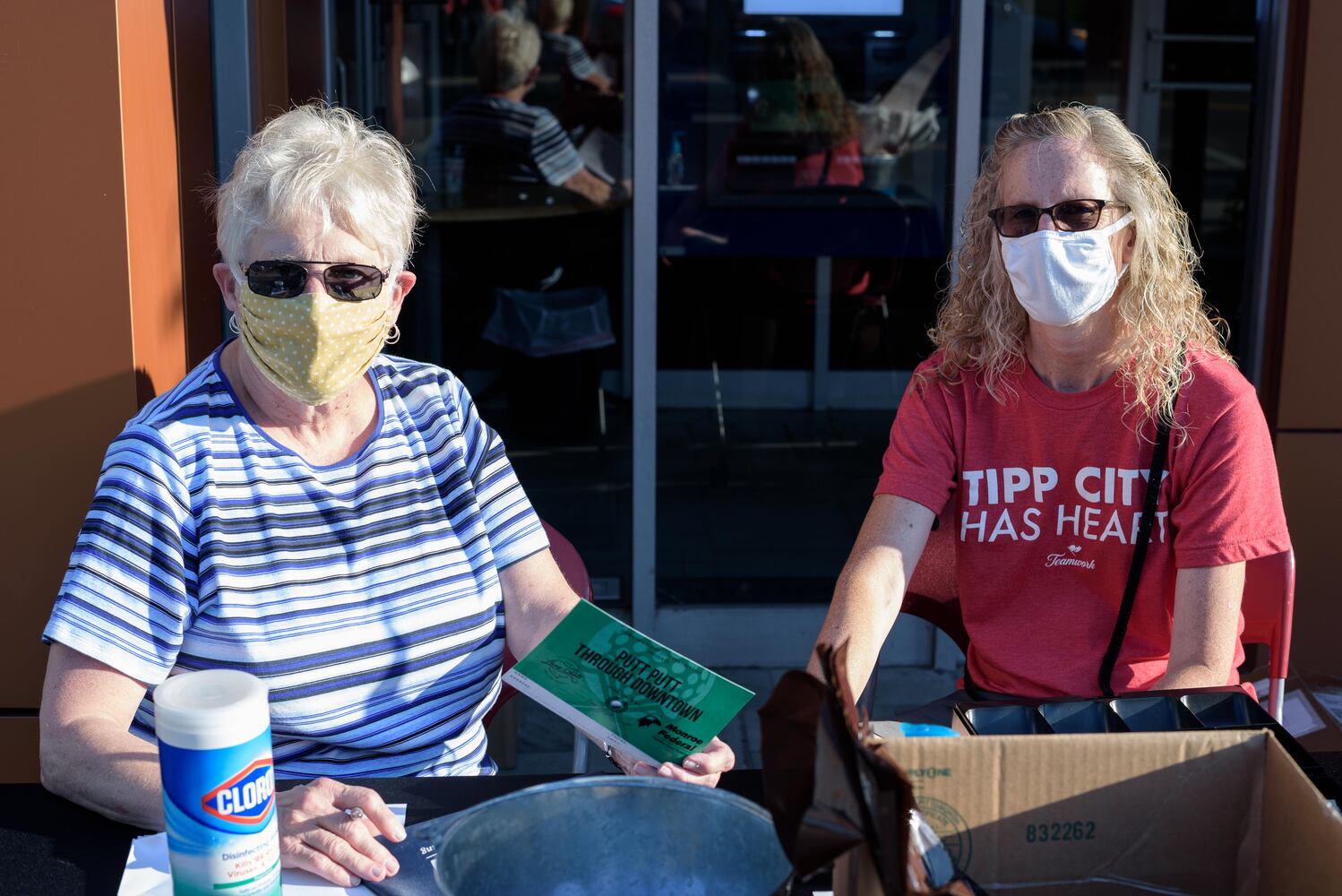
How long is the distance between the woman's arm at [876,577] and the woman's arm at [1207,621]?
0.42 m

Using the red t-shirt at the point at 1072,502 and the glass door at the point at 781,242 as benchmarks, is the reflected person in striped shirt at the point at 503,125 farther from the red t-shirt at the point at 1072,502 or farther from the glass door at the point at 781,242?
the red t-shirt at the point at 1072,502

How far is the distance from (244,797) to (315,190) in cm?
106

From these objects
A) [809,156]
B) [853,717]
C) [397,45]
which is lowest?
[853,717]

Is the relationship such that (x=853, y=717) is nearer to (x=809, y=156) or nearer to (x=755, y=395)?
(x=809, y=156)

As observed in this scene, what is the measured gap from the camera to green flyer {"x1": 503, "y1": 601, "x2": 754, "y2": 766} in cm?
163

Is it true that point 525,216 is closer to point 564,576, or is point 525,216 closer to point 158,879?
point 564,576

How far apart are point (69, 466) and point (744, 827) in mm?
1770

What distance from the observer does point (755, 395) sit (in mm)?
5312

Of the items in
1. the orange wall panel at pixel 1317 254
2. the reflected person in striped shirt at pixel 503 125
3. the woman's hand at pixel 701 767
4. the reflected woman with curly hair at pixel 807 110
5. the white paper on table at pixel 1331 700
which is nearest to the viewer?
the woman's hand at pixel 701 767

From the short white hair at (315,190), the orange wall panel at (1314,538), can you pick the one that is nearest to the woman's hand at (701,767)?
the short white hair at (315,190)

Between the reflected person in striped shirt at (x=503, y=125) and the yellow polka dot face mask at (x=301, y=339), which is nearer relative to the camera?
the yellow polka dot face mask at (x=301, y=339)

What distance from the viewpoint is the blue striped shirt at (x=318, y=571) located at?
1.79m

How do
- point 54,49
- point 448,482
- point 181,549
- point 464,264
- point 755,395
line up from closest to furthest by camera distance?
point 181,549 < point 448,482 < point 54,49 < point 464,264 < point 755,395

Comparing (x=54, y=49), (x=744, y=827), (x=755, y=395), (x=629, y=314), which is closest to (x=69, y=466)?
(x=54, y=49)
